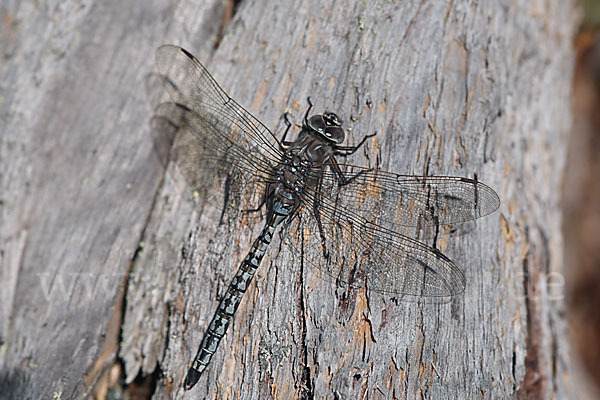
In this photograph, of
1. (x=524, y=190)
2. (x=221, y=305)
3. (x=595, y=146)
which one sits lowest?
(x=221, y=305)

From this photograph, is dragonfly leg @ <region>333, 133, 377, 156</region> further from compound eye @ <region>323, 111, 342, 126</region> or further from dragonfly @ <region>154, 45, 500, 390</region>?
compound eye @ <region>323, 111, 342, 126</region>

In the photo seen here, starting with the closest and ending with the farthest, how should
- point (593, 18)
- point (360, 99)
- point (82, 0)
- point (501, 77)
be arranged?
point (360, 99), point (501, 77), point (82, 0), point (593, 18)

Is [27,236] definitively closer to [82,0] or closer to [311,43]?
[82,0]

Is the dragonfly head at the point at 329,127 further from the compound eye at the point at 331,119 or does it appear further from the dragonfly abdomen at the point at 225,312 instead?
the dragonfly abdomen at the point at 225,312

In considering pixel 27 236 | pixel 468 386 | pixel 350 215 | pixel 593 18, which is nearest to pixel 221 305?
pixel 350 215

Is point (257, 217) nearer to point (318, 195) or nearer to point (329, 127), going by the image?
point (318, 195)

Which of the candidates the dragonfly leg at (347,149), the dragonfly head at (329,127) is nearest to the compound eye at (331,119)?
the dragonfly head at (329,127)
